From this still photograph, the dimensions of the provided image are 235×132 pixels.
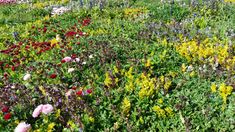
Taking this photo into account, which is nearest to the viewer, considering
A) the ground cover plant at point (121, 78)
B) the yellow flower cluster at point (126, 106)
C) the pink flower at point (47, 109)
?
the pink flower at point (47, 109)

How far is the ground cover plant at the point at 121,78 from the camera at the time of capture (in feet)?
17.0

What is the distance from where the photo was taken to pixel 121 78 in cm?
652

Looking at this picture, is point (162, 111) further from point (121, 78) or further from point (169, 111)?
point (121, 78)

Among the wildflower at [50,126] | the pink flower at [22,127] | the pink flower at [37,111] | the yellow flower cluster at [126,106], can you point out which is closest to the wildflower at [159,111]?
the yellow flower cluster at [126,106]

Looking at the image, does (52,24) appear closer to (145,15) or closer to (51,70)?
(145,15)

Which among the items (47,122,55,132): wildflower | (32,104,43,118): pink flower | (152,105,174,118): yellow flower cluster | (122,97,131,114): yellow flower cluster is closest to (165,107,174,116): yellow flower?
(152,105,174,118): yellow flower cluster

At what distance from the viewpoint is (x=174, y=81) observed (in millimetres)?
6332

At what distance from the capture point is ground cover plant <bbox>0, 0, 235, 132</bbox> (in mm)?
5195

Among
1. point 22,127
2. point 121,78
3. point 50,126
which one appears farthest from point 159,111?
point 22,127

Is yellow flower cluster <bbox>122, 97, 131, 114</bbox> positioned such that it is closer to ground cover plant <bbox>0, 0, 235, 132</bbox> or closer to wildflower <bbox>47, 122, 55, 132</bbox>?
ground cover plant <bbox>0, 0, 235, 132</bbox>

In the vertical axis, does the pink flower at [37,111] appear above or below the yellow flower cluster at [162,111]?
above

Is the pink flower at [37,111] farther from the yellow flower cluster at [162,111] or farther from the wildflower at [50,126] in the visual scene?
the yellow flower cluster at [162,111]

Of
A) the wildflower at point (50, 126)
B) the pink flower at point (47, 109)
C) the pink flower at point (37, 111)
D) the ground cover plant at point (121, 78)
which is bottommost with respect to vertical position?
the ground cover plant at point (121, 78)

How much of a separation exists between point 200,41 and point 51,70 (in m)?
3.58
